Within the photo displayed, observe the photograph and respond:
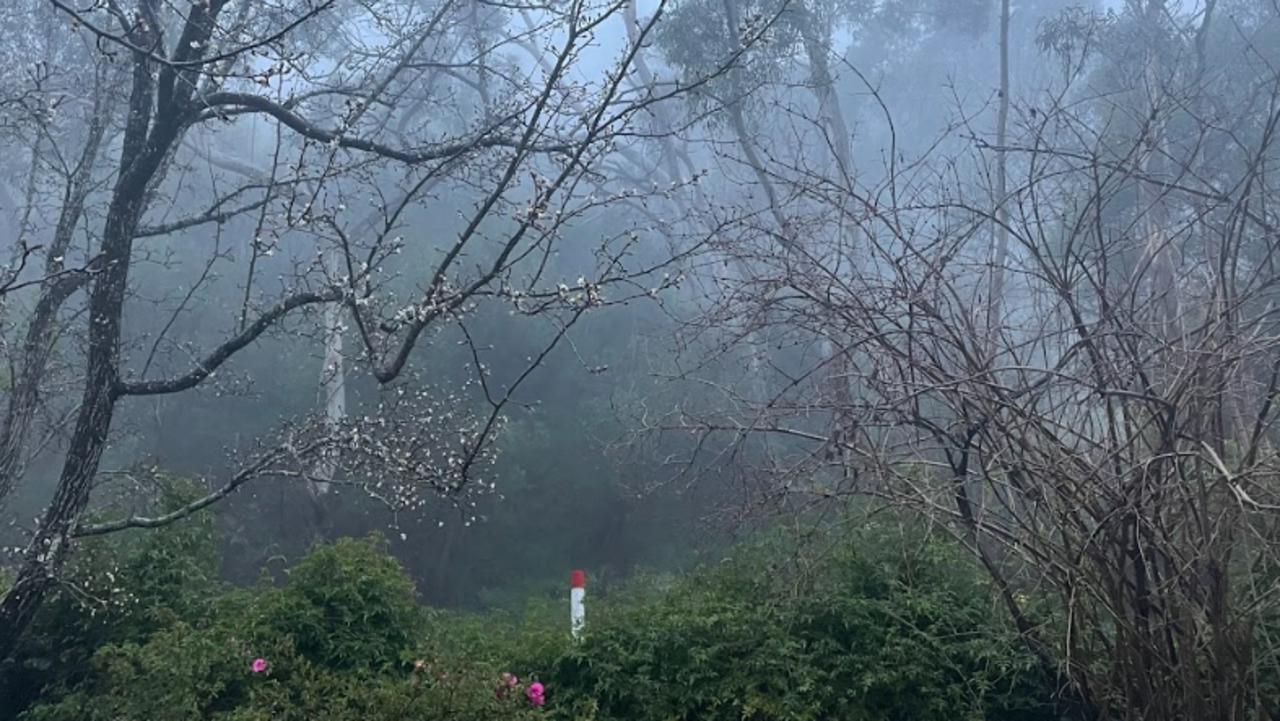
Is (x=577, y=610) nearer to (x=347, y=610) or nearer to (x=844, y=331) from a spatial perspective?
(x=347, y=610)

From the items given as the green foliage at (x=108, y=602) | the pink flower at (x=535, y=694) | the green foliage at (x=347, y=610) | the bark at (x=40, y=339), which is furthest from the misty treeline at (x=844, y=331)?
the pink flower at (x=535, y=694)

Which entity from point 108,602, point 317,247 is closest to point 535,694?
point 108,602

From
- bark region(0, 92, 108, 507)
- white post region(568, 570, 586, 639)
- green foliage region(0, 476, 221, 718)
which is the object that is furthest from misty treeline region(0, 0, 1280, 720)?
white post region(568, 570, 586, 639)

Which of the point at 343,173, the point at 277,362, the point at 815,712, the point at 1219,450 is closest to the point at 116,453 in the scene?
the point at 277,362

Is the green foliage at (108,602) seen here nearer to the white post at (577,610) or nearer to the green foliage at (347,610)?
the green foliage at (347,610)

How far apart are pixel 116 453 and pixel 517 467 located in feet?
15.4

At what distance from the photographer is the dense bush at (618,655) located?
512 cm

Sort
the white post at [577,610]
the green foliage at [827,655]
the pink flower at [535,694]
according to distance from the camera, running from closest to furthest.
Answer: the pink flower at [535,694]
the green foliage at [827,655]
the white post at [577,610]

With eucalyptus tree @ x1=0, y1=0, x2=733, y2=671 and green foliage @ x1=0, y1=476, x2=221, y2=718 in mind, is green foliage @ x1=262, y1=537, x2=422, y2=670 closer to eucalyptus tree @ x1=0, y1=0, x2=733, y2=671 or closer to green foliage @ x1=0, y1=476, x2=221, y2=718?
eucalyptus tree @ x1=0, y1=0, x2=733, y2=671

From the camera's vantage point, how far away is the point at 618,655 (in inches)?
217

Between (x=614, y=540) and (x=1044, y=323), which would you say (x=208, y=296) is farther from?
(x=1044, y=323)

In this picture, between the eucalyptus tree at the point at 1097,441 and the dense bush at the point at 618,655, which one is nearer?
the eucalyptus tree at the point at 1097,441

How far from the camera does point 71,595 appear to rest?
20.5 feet

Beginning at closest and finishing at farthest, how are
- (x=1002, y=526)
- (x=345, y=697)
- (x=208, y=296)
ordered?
(x=1002, y=526)
(x=345, y=697)
(x=208, y=296)
